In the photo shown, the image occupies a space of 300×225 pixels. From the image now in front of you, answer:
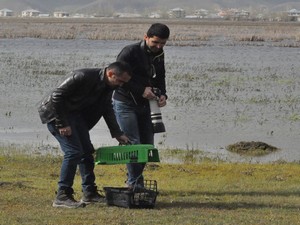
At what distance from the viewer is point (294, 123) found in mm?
20312

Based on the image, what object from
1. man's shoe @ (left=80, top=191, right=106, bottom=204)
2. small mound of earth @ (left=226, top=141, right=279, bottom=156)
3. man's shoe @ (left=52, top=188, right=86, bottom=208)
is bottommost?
small mound of earth @ (left=226, top=141, right=279, bottom=156)

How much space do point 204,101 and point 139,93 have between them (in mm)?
14911

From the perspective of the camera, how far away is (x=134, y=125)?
29.5 ft

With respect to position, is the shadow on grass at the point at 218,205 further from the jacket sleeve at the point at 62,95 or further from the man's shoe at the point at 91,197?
the jacket sleeve at the point at 62,95

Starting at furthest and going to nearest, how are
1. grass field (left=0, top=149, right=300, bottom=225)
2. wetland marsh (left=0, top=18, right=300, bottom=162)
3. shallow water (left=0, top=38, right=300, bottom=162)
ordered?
shallow water (left=0, top=38, right=300, bottom=162) → wetland marsh (left=0, top=18, right=300, bottom=162) → grass field (left=0, top=149, right=300, bottom=225)

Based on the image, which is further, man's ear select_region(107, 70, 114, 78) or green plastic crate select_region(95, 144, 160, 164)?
green plastic crate select_region(95, 144, 160, 164)

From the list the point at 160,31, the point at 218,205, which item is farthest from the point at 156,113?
→ the point at 218,205

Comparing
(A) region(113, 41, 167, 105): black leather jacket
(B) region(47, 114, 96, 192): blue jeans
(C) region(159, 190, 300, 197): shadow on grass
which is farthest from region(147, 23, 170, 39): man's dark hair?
(C) region(159, 190, 300, 197): shadow on grass

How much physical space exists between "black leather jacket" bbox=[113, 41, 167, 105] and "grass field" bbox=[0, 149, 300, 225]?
1181 mm

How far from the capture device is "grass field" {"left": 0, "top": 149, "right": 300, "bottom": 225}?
786 centimetres

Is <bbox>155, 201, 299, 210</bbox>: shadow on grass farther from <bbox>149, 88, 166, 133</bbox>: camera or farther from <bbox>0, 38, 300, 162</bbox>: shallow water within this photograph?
<bbox>0, 38, 300, 162</bbox>: shallow water

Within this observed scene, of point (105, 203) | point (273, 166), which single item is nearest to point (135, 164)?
point (105, 203)

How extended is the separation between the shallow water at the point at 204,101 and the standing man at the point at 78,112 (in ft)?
23.2

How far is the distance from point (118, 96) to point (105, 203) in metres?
1.17
